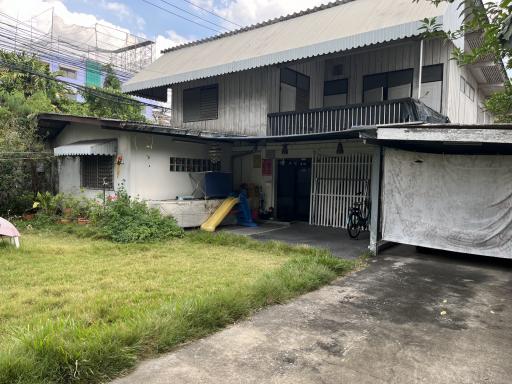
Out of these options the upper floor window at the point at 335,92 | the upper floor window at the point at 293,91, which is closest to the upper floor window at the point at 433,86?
the upper floor window at the point at 335,92

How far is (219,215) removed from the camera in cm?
1145

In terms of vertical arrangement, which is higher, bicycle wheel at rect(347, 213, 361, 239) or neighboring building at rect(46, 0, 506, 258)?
neighboring building at rect(46, 0, 506, 258)

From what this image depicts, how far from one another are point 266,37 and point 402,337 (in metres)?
10.8

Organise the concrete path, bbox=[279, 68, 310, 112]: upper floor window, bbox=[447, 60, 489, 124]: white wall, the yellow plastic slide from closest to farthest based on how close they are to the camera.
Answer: the concrete path
bbox=[447, 60, 489, 124]: white wall
the yellow plastic slide
bbox=[279, 68, 310, 112]: upper floor window

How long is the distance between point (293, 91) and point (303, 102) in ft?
1.74

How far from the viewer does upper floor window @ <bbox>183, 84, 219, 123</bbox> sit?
44.9 feet

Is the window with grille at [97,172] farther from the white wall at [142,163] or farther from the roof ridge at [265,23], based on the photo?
the roof ridge at [265,23]

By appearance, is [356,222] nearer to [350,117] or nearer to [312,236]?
[312,236]

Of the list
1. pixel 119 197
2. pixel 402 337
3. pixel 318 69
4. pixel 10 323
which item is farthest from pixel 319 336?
pixel 318 69

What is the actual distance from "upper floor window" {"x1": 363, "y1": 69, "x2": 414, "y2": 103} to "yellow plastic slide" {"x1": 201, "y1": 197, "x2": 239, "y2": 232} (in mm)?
5147

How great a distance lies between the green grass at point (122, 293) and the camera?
318 centimetres

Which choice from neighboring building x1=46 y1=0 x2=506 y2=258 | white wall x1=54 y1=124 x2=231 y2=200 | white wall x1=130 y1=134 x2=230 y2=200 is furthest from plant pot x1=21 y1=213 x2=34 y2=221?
white wall x1=130 y1=134 x2=230 y2=200

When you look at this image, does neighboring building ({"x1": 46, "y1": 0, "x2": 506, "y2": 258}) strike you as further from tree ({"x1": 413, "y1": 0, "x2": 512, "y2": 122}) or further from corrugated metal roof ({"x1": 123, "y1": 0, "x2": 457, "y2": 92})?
tree ({"x1": 413, "y1": 0, "x2": 512, "y2": 122})

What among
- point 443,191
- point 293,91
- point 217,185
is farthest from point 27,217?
point 443,191
